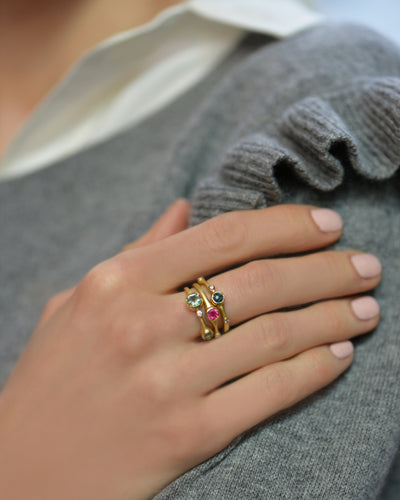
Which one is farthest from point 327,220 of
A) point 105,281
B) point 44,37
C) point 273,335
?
point 44,37

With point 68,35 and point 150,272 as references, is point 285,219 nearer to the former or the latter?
point 150,272

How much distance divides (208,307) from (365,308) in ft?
0.68

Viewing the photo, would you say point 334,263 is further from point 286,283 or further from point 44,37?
point 44,37

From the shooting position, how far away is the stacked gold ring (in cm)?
50

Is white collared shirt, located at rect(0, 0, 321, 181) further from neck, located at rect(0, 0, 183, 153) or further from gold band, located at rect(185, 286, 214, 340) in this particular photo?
gold band, located at rect(185, 286, 214, 340)

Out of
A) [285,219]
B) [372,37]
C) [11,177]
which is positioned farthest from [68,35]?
[285,219]

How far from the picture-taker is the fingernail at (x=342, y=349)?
1.74 ft

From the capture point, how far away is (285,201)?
0.57 m

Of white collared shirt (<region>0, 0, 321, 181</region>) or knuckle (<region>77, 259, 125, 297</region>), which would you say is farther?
white collared shirt (<region>0, 0, 321, 181</region>)

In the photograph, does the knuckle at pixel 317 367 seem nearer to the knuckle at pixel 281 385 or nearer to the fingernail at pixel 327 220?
the knuckle at pixel 281 385

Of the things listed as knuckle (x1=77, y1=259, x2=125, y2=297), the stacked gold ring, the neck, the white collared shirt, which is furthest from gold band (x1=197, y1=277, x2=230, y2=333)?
the neck

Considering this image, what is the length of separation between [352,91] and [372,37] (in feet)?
0.65

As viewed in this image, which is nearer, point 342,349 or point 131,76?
point 342,349

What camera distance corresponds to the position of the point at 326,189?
0.53 m
